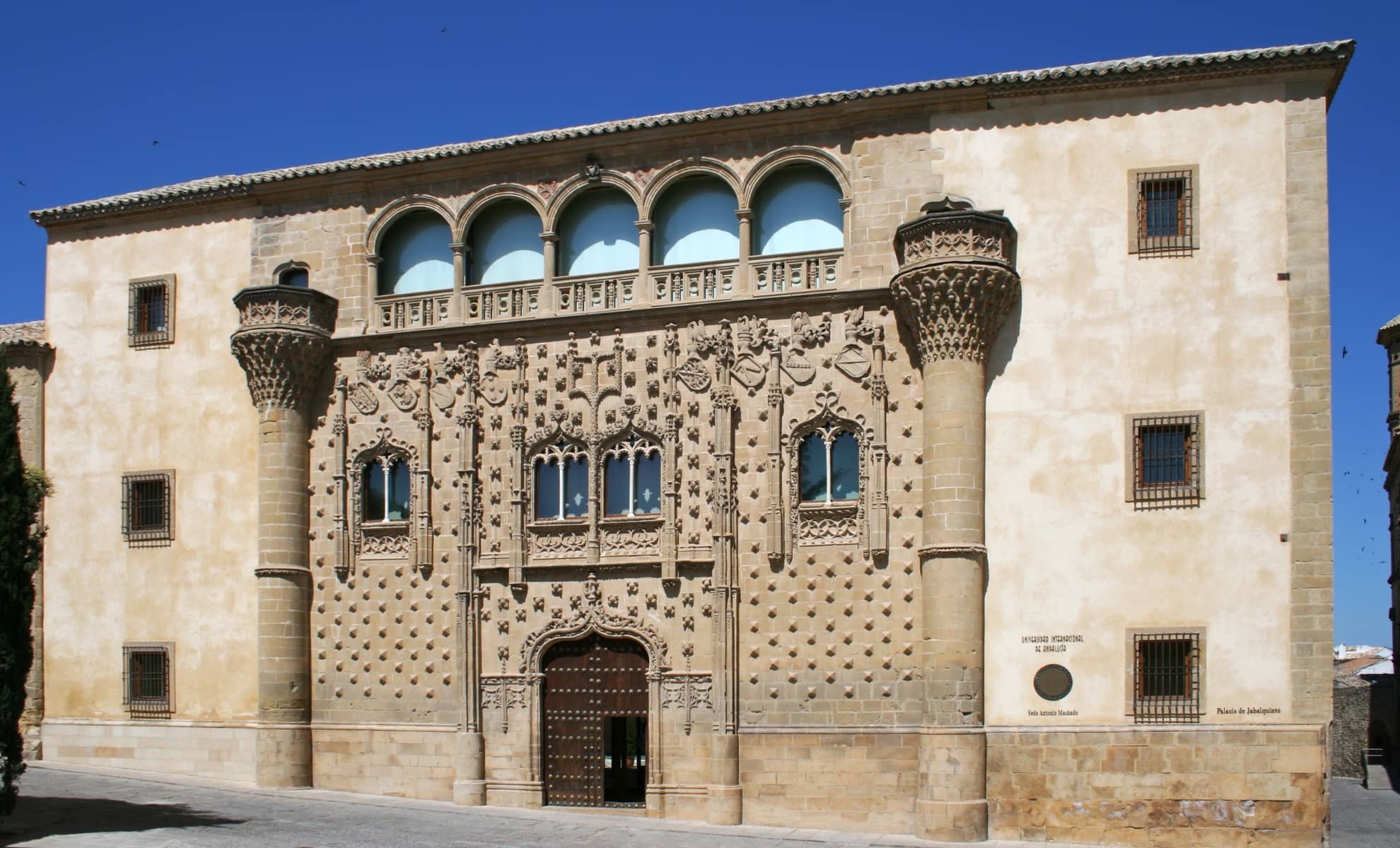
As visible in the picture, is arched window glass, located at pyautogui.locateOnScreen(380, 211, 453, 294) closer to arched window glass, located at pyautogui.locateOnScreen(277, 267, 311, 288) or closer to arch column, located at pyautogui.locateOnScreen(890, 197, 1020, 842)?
arched window glass, located at pyautogui.locateOnScreen(277, 267, 311, 288)

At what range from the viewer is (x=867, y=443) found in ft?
69.7

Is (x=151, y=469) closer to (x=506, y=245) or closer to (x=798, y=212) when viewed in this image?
(x=506, y=245)

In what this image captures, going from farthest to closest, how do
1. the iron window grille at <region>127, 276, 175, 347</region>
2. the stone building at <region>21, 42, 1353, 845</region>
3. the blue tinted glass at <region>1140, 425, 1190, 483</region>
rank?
1. the iron window grille at <region>127, 276, 175, 347</region>
2. the blue tinted glass at <region>1140, 425, 1190, 483</region>
3. the stone building at <region>21, 42, 1353, 845</region>

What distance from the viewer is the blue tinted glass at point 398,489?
23.8 m

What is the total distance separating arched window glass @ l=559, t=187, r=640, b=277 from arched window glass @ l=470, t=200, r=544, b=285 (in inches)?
18.5

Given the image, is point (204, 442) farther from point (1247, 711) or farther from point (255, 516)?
point (1247, 711)

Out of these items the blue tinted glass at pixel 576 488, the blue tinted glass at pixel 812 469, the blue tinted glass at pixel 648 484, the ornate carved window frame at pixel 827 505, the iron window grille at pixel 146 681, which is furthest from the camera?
the iron window grille at pixel 146 681

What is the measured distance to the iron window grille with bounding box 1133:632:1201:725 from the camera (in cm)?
1956

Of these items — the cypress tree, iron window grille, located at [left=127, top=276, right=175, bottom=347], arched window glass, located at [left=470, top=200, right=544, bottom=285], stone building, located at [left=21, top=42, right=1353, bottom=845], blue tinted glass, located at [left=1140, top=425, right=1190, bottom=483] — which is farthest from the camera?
iron window grille, located at [left=127, top=276, right=175, bottom=347]

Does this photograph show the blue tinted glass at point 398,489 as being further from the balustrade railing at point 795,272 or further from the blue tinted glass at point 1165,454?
the blue tinted glass at point 1165,454

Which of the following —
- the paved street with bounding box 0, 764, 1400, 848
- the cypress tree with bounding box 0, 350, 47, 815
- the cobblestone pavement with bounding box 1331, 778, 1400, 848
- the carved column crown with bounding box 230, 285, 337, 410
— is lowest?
the cobblestone pavement with bounding box 1331, 778, 1400, 848

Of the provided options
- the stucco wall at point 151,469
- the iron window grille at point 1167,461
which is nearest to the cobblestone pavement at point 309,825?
the stucco wall at point 151,469

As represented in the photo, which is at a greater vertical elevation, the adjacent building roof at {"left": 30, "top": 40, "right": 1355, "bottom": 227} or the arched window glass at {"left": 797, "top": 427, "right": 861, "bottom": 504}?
the adjacent building roof at {"left": 30, "top": 40, "right": 1355, "bottom": 227}

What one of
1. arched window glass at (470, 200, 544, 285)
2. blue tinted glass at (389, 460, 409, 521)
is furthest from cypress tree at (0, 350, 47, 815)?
arched window glass at (470, 200, 544, 285)
